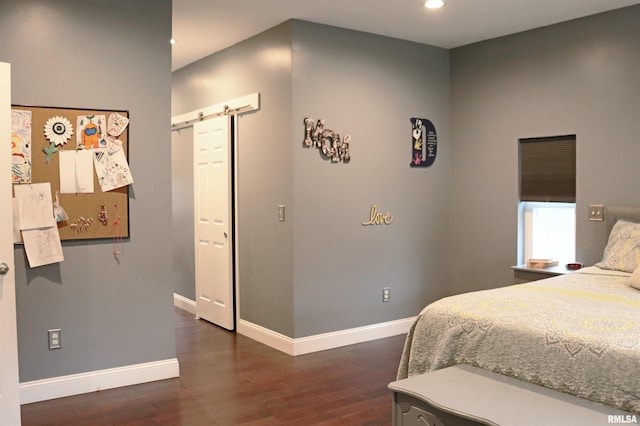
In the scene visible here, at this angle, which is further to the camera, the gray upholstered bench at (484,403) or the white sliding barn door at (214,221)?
the white sliding barn door at (214,221)

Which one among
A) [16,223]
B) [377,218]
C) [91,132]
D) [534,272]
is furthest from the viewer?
[377,218]

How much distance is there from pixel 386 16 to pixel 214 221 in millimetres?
2479

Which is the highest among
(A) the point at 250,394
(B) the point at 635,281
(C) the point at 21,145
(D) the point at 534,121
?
(D) the point at 534,121

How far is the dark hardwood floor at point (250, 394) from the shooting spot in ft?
11.2

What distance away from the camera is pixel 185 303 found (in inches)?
251

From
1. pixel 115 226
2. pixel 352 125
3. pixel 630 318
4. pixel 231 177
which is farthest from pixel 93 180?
pixel 630 318

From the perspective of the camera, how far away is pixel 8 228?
3088 millimetres

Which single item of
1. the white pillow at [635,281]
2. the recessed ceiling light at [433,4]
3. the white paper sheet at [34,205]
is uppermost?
the recessed ceiling light at [433,4]

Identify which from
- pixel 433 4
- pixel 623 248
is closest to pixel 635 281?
pixel 623 248

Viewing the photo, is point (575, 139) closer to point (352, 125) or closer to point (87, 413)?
point (352, 125)

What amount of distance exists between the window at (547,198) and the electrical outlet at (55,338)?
12.2ft

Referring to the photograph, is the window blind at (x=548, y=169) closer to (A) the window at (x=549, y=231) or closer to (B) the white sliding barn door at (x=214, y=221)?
(A) the window at (x=549, y=231)

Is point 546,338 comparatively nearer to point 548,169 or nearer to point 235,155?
point 548,169

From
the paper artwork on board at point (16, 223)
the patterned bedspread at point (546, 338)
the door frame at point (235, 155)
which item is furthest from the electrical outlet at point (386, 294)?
the paper artwork on board at point (16, 223)
